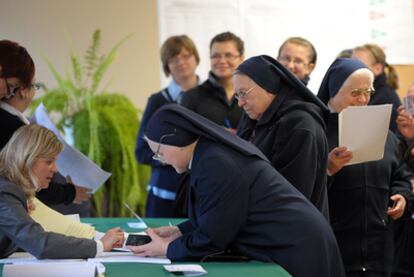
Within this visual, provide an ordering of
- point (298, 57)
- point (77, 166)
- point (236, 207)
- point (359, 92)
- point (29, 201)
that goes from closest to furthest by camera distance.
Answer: point (236, 207)
point (29, 201)
point (359, 92)
point (77, 166)
point (298, 57)

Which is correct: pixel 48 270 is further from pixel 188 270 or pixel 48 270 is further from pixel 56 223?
pixel 56 223

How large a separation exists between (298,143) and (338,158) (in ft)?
1.15

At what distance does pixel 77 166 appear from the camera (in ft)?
10.5

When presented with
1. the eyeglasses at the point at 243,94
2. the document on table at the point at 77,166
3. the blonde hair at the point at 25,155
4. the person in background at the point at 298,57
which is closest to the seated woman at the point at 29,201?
the blonde hair at the point at 25,155

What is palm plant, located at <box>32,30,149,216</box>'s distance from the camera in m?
4.65

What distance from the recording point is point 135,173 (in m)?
4.72

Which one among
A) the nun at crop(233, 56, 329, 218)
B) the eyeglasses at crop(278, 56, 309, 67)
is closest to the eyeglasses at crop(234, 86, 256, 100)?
the nun at crop(233, 56, 329, 218)

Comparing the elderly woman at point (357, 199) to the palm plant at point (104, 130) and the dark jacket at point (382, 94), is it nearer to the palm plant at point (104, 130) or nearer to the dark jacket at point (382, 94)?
the dark jacket at point (382, 94)

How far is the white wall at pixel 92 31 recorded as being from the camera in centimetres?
516

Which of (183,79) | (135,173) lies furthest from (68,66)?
(183,79)

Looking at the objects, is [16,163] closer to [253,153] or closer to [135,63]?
[253,153]

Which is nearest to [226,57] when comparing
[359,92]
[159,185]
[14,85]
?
[159,185]

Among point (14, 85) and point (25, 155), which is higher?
point (14, 85)

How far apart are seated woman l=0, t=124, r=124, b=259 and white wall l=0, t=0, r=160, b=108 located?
9.49ft
